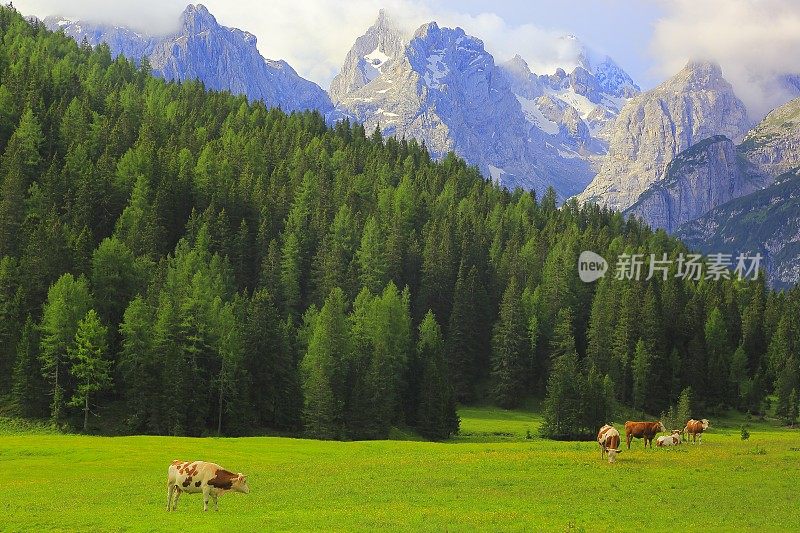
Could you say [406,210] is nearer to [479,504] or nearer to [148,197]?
[148,197]

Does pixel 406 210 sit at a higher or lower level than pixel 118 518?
higher

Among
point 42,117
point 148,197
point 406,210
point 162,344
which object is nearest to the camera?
point 162,344

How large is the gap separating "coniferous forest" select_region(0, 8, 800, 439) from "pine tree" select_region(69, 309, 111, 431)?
0.28 metres

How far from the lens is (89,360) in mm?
96875

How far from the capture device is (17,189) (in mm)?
132750

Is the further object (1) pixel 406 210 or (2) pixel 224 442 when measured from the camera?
(1) pixel 406 210

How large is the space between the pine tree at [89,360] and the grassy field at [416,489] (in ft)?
86.2

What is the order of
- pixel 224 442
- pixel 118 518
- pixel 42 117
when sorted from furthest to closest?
1. pixel 42 117
2. pixel 224 442
3. pixel 118 518

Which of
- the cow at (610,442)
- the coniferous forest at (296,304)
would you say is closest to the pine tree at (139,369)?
the coniferous forest at (296,304)

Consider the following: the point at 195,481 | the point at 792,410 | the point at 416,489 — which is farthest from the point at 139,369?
the point at 792,410

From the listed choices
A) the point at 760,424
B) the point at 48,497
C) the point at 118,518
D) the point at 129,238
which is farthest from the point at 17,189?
the point at 760,424

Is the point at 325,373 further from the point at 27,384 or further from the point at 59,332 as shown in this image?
the point at 27,384

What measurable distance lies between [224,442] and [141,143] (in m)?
104

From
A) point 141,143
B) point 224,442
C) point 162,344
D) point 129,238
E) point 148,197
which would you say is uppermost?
point 141,143
